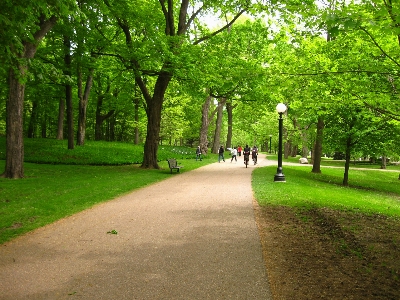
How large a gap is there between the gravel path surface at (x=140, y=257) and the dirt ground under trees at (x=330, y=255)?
344 mm

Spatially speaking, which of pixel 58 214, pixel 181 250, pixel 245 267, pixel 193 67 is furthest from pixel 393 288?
pixel 193 67

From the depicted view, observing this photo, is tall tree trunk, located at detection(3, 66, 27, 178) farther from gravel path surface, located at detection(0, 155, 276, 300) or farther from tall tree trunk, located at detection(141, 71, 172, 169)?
tall tree trunk, located at detection(141, 71, 172, 169)

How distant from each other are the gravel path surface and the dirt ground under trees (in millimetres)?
344

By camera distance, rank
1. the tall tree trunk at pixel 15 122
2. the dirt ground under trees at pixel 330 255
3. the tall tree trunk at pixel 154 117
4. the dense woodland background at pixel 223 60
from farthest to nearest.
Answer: the tall tree trunk at pixel 154 117 → the tall tree trunk at pixel 15 122 → the dense woodland background at pixel 223 60 → the dirt ground under trees at pixel 330 255

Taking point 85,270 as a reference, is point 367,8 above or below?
above

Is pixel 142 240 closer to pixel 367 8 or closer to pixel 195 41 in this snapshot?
pixel 367 8

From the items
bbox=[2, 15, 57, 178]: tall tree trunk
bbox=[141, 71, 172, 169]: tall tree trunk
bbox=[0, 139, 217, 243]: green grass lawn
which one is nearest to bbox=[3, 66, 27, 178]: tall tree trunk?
bbox=[2, 15, 57, 178]: tall tree trunk

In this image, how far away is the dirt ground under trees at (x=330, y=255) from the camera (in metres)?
4.03

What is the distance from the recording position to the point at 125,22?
1645 centimetres

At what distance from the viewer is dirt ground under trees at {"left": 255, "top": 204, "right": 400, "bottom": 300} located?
4027 millimetres

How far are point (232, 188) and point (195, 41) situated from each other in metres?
10.3

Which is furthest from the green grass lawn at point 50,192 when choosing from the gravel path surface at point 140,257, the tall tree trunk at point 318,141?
the tall tree trunk at point 318,141

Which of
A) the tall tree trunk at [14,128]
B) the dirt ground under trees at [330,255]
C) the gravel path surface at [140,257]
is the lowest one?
the gravel path surface at [140,257]

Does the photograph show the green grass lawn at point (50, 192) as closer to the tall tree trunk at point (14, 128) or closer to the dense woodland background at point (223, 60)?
the tall tree trunk at point (14, 128)
